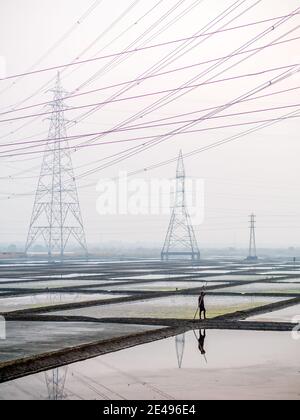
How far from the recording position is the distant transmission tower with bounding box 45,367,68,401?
51.2 ft

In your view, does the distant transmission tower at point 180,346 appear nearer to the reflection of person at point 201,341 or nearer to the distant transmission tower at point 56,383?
the reflection of person at point 201,341

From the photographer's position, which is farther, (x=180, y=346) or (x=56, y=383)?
(x=180, y=346)

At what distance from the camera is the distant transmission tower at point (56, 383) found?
15.6 meters

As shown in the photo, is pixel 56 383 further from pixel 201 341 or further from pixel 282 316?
pixel 282 316

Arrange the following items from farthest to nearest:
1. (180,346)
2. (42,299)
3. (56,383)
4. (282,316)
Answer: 1. (42,299)
2. (282,316)
3. (180,346)
4. (56,383)

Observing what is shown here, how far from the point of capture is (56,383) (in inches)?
672
